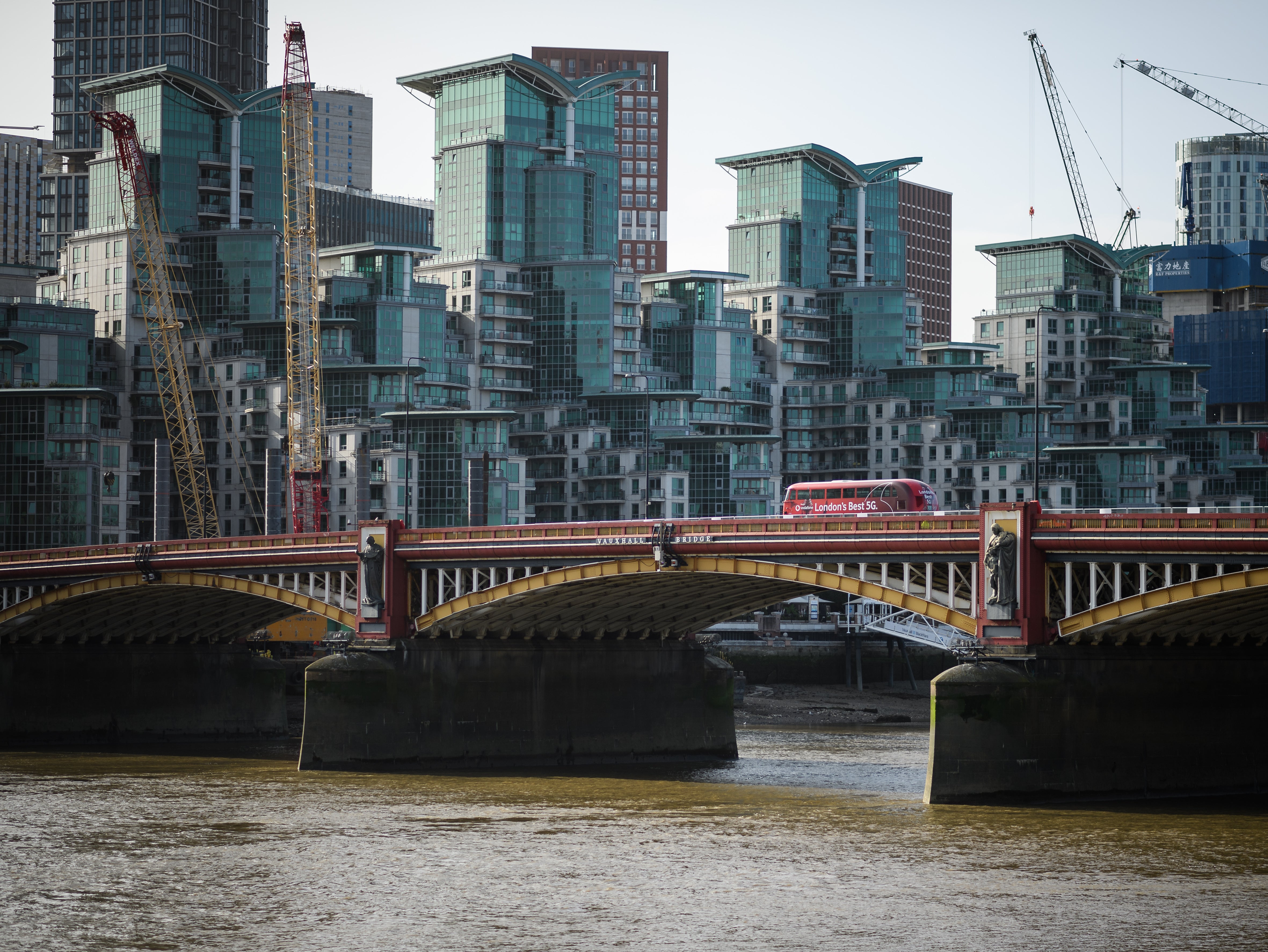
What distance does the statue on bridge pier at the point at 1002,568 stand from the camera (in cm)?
6456

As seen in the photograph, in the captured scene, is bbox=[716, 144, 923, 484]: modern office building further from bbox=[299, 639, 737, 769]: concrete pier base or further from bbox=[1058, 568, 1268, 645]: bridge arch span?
bbox=[1058, 568, 1268, 645]: bridge arch span

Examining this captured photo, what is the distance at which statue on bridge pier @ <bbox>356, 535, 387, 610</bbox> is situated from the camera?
81.2 meters

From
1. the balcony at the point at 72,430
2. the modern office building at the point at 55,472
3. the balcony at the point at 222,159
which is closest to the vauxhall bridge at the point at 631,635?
the modern office building at the point at 55,472

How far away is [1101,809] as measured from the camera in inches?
2530

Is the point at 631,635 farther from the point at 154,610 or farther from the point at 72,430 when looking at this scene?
the point at 72,430

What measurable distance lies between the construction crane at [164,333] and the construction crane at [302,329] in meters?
6.84

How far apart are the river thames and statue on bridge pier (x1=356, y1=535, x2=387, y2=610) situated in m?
7.52

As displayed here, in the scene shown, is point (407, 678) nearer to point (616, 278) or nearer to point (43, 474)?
point (43, 474)

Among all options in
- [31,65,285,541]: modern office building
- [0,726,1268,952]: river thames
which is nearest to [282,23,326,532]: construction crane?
[31,65,285,541]: modern office building

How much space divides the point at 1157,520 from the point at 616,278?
121302 millimetres

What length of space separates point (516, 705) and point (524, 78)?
345 ft

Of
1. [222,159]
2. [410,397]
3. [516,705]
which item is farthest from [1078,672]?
[222,159]

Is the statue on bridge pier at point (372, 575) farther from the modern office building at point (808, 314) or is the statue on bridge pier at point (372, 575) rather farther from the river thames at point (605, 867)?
the modern office building at point (808, 314)

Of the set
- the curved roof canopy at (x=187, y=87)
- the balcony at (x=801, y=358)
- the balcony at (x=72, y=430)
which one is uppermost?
the curved roof canopy at (x=187, y=87)
